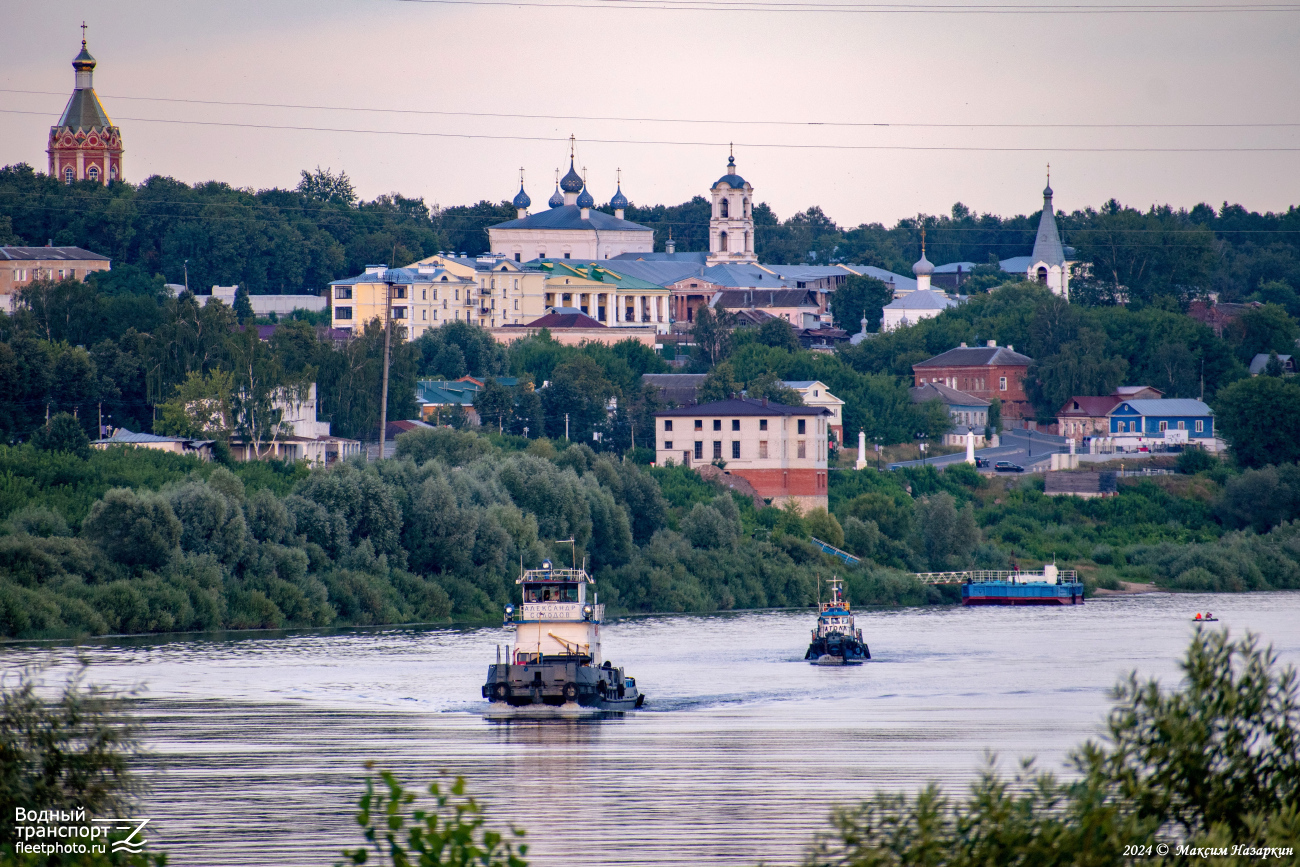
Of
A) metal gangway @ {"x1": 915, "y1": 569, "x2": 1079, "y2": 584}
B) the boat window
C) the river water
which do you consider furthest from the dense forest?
the boat window

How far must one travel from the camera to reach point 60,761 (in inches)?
748

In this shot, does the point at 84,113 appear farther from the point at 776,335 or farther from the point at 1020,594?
the point at 1020,594

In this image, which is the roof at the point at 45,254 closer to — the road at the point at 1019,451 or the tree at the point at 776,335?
the tree at the point at 776,335

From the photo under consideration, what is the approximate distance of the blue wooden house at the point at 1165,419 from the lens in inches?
4582

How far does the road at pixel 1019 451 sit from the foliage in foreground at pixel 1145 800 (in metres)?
86.0

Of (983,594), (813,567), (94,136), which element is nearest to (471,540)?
(813,567)

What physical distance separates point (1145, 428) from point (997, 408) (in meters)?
9.65

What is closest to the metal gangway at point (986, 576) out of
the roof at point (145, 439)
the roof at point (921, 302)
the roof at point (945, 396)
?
the roof at point (145, 439)

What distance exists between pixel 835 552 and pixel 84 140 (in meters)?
103

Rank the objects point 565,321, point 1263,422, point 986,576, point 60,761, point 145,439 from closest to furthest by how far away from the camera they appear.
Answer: point 60,761
point 145,439
point 986,576
point 1263,422
point 565,321

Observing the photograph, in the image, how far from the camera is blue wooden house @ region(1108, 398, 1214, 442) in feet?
382

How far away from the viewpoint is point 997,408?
122250 millimetres

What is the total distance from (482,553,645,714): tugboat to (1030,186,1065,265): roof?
133516 mm

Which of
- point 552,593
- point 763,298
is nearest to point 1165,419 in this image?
point 763,298
